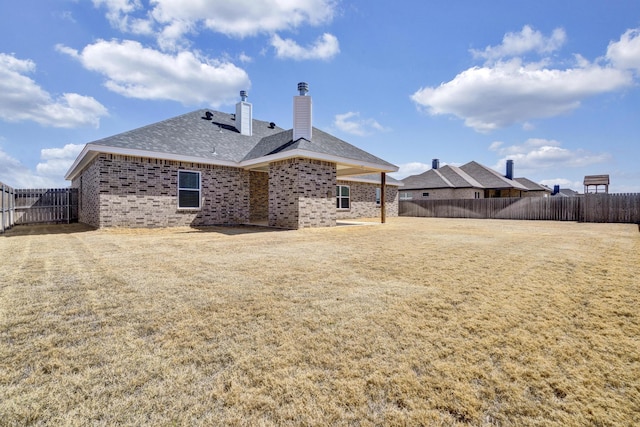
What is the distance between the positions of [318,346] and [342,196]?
59.3ft

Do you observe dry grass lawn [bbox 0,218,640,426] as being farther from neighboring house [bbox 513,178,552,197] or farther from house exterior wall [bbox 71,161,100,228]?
neighboring house [bbox 513,178,552,197]

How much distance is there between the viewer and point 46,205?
1573cm

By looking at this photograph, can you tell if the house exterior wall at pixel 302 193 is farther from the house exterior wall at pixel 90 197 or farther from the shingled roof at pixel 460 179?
the shingled roof at pixel 460 179

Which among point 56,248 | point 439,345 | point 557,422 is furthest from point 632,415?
point 56,248

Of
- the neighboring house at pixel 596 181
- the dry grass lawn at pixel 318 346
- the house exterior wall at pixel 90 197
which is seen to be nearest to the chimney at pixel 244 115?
the house exterior wall at pixel 90 197

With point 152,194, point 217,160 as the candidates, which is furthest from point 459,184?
point 152,194

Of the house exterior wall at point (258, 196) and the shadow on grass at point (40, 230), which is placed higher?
the house exterior wall at point (258, 196)

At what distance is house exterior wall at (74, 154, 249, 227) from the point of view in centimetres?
1088

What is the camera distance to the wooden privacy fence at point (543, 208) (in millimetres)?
17766

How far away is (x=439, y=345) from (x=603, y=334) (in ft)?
5.44

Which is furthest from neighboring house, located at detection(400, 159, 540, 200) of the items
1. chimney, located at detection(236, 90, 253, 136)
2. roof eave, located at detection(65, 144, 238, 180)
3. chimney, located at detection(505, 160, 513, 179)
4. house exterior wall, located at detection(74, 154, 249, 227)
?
roof eave, located at detection(65, 144, 238, 180)

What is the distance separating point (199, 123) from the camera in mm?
15141

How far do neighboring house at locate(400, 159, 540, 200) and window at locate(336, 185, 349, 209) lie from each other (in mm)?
14806

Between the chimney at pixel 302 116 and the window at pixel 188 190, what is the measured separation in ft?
16.0
